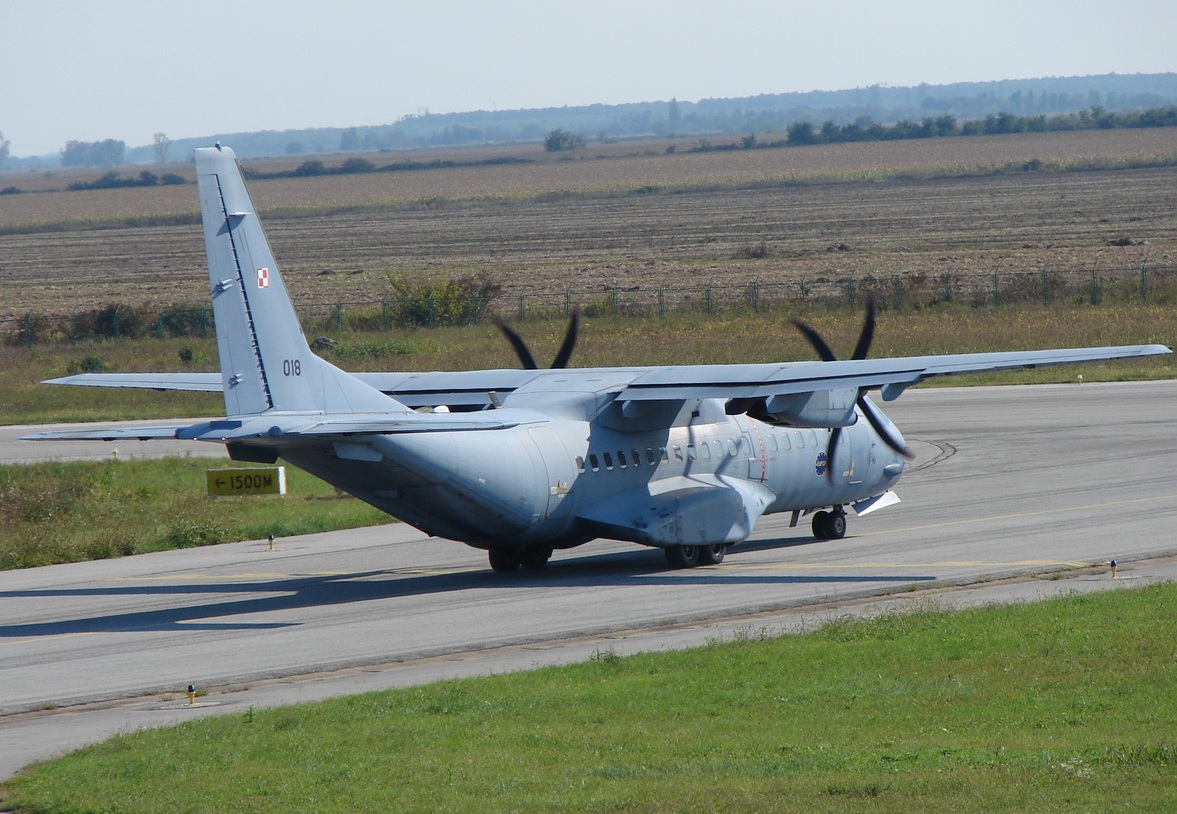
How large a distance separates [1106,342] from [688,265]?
136 feet

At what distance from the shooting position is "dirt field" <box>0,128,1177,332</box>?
88.6 m

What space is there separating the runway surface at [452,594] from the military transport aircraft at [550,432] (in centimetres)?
96

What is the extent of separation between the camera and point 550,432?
2500 centimetres

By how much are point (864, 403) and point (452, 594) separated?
9160mm

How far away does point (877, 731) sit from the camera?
45.1 feet

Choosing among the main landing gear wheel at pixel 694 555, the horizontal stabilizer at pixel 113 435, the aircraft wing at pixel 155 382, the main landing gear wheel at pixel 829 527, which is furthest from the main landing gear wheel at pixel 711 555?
the aircraft wing at pixel 155 382

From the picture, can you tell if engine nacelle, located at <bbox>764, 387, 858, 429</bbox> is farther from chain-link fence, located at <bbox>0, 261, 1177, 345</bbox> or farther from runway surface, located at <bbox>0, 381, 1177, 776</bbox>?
chain-link fence, located at <bbox>0, 261, 1177, 345</bbox>

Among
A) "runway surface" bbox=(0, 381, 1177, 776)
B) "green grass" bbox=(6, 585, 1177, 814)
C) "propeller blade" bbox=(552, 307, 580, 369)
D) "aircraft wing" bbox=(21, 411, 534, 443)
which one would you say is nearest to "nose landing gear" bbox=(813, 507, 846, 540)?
"runway surface" bbox=(0, 381, 1177, 776)

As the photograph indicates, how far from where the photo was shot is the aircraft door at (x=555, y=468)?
24484mm

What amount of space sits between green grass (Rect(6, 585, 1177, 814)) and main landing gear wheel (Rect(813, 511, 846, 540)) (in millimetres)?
10706

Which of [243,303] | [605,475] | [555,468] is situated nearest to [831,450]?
[605,475]

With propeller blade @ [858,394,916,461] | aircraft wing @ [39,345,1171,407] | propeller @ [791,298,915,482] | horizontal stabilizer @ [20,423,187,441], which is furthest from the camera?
propeller blade @ [858,394,916,461]

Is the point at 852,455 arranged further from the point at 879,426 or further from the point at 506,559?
the point at 506,559

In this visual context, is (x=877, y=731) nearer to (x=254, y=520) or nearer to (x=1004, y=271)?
(x=254, y=520)
